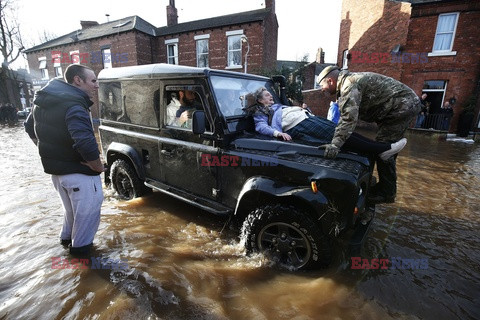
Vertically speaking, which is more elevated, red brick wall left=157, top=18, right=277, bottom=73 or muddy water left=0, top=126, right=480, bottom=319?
red brick wall left=157, top=18, right=277, bottom=73

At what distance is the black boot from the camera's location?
312cm

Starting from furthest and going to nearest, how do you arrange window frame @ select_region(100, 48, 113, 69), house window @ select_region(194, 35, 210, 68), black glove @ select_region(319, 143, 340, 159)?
window frame @ select_region(100, 48, 113, 69)
house window @ select_region(194, 35, 210, 68)
black glove @ select_region(319, 143, 340, 159)

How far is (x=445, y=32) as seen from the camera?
1266cm

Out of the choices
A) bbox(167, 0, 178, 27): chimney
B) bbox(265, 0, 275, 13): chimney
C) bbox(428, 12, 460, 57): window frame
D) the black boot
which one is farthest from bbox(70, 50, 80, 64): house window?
bbox(428, 12, 460, 57): window frame

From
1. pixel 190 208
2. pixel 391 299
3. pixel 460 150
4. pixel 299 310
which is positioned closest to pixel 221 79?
pixel 190 208

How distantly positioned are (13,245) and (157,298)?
7.91 feet

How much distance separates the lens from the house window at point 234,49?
1645 cm

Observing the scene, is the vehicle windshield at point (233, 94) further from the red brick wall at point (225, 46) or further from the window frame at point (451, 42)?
the window frame at point (451, 42)

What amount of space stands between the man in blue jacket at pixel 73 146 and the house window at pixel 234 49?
50.5ft

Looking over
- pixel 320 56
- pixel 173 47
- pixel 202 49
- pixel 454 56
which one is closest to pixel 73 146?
pixel 454 56

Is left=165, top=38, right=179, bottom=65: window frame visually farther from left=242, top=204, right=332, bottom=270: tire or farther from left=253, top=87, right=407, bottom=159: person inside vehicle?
left=242, top=204, right=332, bottom=270: tire

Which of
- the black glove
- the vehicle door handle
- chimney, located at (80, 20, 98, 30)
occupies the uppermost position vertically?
chimney, located at (80, 20, 98, 30)

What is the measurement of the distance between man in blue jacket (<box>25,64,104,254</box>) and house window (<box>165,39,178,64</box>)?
1774cm

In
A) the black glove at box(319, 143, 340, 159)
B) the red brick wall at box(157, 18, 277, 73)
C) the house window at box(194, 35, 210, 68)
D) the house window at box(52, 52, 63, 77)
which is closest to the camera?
the black glove at box(319, 143, 340, 159)
